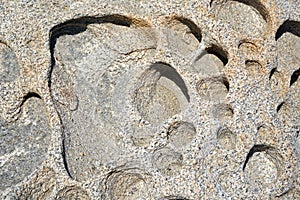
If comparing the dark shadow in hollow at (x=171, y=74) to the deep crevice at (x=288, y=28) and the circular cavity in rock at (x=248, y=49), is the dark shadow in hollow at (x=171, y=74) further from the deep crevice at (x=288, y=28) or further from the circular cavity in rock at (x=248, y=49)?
the deep crevice at (x=288, y=28)

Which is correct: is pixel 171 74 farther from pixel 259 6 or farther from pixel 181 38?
pixel 259 6

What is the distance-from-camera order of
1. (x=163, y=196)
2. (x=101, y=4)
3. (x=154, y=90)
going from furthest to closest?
(x=154, y=90) < (x=101, y=4) < (x=163, y=196)

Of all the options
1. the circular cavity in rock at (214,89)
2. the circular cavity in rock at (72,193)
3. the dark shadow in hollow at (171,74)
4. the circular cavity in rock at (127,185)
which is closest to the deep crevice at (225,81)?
the circular cavity in rock at (214,89)

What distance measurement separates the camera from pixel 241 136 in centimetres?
148

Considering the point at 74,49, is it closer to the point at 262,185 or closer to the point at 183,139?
the point at 183,139

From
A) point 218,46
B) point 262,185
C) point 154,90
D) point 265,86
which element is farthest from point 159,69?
point 262,185

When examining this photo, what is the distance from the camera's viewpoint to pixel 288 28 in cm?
166

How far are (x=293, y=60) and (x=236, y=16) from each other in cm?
22

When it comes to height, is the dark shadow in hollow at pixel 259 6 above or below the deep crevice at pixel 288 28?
above

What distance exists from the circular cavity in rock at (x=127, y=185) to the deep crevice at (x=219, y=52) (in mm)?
407

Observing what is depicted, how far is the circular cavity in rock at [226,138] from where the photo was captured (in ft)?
4.93

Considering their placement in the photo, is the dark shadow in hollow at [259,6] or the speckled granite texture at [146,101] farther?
the dark shadow in hollow at [259,6]

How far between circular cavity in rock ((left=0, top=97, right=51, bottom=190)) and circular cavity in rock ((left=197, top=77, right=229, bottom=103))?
17.5 inches

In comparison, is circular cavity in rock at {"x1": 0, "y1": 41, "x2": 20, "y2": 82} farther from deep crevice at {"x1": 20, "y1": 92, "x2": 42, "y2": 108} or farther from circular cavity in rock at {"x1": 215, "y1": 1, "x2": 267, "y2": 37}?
circular cavity in rock at {"x1": 215, "y1": 1, "x2": 267, "y2": 37}
